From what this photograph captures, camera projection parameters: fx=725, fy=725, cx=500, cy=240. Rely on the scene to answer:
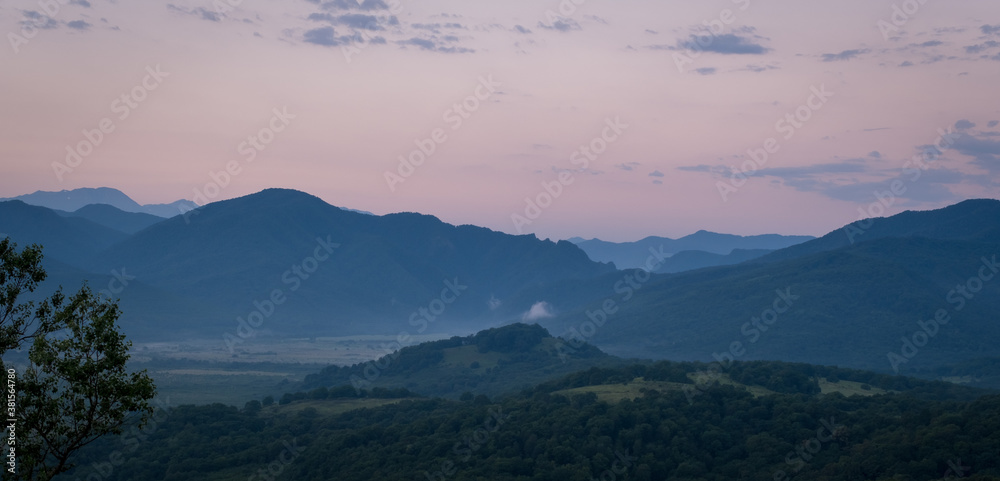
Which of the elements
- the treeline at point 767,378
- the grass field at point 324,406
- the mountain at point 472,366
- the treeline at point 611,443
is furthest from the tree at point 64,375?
the mountain at point 472,366

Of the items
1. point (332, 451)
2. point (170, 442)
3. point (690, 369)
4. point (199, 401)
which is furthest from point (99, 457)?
point (690, 369)

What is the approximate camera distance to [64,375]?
24.3 metres

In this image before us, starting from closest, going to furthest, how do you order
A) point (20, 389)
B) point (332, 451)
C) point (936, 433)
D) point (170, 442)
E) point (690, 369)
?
1. point (20, 389)
2. point (936, 433)
3. point (332, 451)
4. point (170, 442)
5. point (690, 369)

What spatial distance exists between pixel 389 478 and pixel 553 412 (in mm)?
26219

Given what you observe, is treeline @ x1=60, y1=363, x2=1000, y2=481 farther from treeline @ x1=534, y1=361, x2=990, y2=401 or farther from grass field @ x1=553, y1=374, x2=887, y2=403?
treeline @ x1=534, y1=361, x2=990, y2=401

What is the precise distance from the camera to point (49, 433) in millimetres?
24797

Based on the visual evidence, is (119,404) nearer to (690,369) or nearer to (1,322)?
(1,322)

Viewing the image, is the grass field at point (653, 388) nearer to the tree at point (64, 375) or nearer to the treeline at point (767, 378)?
the treeline at point (767, 378)

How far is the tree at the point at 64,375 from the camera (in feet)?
80.0

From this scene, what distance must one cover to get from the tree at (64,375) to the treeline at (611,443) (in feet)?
169

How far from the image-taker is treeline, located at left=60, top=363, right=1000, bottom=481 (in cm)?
7056


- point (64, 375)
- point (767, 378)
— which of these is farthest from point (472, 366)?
point (64, 375)

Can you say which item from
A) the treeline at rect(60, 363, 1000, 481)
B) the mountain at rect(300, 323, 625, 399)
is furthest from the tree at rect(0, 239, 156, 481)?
the mountain at rect(300, 323, 625, 399)

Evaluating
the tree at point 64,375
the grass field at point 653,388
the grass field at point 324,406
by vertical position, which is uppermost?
the tree at point 64,375
